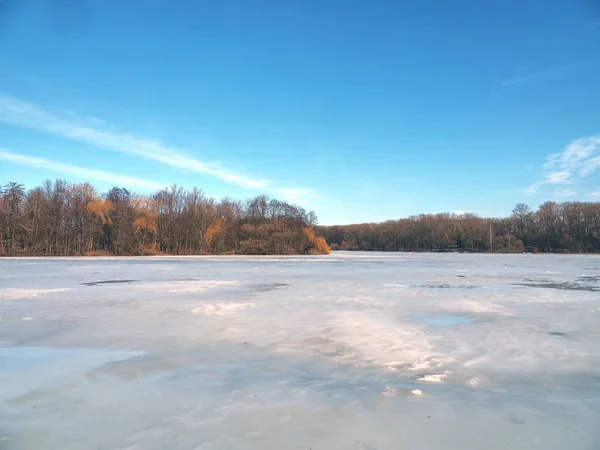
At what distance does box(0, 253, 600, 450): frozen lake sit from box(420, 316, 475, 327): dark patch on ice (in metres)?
0.05

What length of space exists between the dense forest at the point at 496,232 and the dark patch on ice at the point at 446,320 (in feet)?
199

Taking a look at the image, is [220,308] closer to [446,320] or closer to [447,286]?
[446,320]

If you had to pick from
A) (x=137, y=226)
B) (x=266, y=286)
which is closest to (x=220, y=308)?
(x=266, y=286)

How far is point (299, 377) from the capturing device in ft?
13.1

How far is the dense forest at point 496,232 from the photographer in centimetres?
6059

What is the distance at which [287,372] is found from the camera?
4152mm

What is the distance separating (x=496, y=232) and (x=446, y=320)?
69745 mm

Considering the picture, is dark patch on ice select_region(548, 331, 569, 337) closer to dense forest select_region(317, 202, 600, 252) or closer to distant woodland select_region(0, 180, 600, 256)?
distant woodland select_region(0, 180, 600, 256)

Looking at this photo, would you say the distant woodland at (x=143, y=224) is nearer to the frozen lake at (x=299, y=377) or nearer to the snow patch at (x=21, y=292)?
the snow patch at (x=21, y=292)

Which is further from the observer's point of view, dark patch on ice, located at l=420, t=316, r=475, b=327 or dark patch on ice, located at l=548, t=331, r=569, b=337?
dark patch on ice, located at l=420, t=316, r=475, b=327

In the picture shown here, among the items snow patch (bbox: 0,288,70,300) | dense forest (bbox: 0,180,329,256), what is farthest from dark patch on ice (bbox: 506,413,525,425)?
dense forest (bbox: 0,180,329,256)

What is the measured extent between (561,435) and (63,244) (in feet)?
160

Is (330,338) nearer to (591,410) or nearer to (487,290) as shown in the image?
(591,410)

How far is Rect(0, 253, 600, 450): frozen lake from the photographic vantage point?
2.76m
